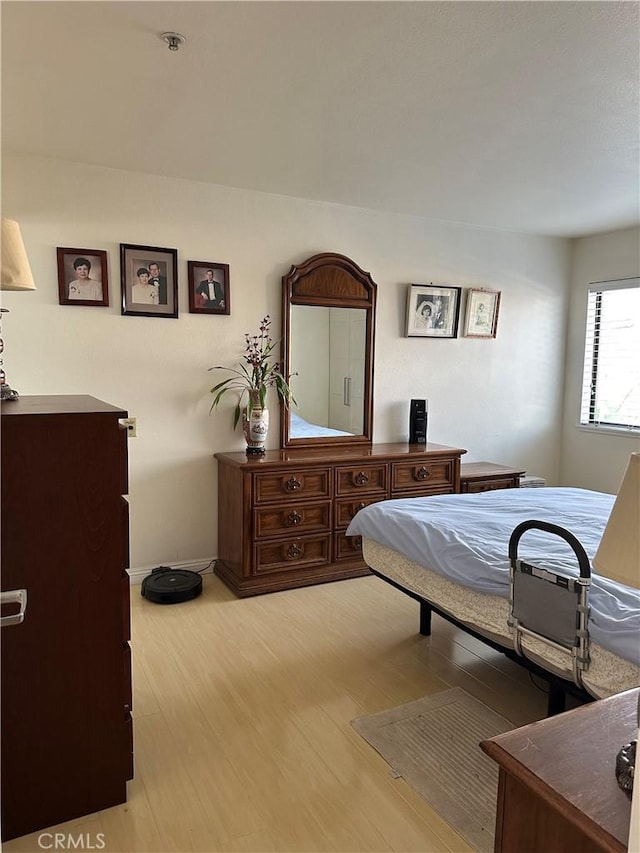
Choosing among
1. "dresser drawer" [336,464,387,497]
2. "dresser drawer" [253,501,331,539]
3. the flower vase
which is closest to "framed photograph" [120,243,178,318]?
the flower vase

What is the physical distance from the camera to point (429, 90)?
7.97ft

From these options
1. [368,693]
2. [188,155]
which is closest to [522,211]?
[188,155]

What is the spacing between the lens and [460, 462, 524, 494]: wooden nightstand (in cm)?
457

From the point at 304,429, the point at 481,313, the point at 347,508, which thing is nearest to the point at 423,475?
the point at 347,508

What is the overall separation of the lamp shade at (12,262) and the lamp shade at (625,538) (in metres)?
1.82

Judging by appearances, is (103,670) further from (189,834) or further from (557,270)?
(557,270)

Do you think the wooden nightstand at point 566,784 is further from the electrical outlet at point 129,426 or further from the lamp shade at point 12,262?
the lamp shade at point 12,262

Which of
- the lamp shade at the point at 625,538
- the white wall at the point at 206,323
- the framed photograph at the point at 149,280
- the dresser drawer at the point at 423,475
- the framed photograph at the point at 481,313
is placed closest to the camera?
the lamp shade at the point at 625,538

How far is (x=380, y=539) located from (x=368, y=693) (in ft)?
2.31

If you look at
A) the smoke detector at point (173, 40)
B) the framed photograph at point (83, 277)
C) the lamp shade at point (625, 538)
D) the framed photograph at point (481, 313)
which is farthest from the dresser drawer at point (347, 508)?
the lamp shade at point (625, 538)

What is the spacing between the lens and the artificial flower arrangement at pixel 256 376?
13.1ft

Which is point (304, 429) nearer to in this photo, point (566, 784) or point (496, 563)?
point (496, 563)

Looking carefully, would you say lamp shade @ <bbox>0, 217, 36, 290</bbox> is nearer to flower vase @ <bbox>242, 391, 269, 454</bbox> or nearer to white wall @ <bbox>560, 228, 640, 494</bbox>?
flower vase @ <bbox>242, 391, 269, 454</bbox>

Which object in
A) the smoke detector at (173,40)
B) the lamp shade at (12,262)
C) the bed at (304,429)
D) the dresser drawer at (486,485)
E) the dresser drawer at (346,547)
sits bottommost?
the dresser drawer at (346,547)
